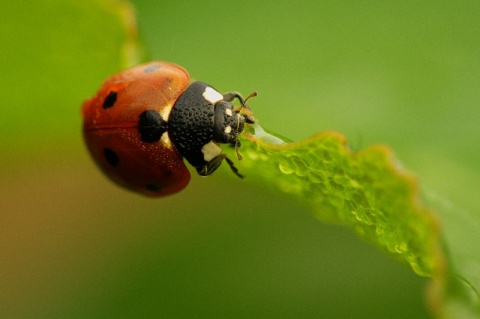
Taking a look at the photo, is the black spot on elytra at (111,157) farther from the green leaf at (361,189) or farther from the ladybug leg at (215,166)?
the green leaf at (361,189)

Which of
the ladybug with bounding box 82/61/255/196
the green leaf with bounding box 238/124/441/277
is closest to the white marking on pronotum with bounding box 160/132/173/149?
the ladybug with bounding box 82/61/255/196

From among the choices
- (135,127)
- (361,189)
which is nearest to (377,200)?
(361,189)

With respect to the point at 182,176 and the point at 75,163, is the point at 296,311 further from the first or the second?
the point at 75,163

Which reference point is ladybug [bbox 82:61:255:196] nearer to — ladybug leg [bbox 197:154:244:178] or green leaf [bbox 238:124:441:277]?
ladybug leg [bbox 197:154:244:178]

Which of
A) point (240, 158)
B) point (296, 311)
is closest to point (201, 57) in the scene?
point (240, 158)

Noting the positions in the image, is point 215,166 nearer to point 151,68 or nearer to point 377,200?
point 151,68

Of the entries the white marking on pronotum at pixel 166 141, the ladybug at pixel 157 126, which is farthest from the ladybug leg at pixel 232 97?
the white marking on pronotum at pixel 166 141

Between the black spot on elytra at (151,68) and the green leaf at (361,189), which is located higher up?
the black spot on elytra at (151,68)
